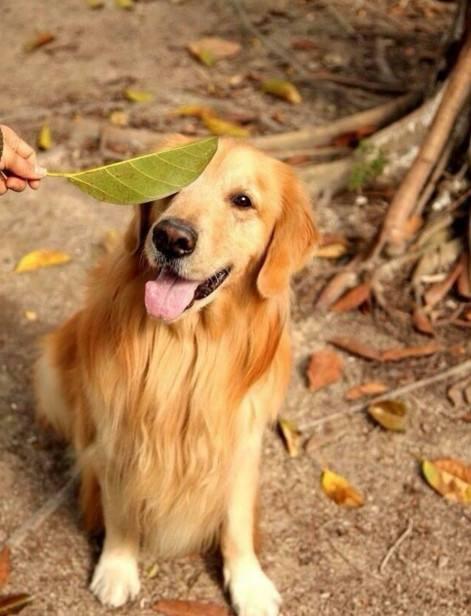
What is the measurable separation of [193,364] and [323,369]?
56.7 inches

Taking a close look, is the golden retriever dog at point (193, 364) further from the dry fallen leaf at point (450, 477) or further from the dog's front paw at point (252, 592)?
the dry fallen leaf at point (450, 477)

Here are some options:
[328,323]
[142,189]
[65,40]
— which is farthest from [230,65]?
[142,189]

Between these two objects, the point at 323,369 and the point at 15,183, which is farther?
the point at 323,369

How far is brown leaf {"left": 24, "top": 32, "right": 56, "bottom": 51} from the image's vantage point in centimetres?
683

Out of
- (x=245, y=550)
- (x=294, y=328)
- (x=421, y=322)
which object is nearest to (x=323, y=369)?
(x=294, y=328)

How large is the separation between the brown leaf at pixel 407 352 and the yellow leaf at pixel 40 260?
5.92ft

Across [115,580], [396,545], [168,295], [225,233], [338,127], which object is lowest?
[115,580]

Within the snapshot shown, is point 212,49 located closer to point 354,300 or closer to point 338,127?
point 338,127

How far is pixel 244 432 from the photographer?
3.22m

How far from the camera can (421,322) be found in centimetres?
465

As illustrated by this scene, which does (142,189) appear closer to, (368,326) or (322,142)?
(368,326)

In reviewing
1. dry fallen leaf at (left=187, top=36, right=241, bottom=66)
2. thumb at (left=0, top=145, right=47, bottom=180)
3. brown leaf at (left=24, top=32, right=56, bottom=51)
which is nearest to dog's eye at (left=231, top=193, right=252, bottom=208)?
thumb at (left=0, top=145, right=47, bottom=180)

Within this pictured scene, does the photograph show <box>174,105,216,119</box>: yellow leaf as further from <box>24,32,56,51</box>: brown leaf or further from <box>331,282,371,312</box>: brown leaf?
<box>331,282,371,312</box>: brown leaf

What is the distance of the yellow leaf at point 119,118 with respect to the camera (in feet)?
19.8
